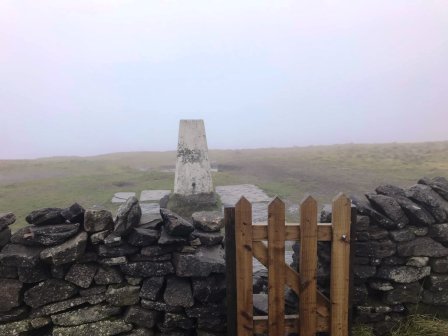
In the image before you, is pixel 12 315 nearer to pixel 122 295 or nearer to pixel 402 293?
pixel 122 295

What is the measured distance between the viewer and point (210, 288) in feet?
15.0

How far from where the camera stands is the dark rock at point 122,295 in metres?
4.60

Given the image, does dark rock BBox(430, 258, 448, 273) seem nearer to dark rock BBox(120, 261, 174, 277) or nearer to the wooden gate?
the wooden gate

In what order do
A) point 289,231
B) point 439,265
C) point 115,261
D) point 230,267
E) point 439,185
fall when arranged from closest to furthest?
point 289,231
point 230,267
point 115,261
point 439,265
point 439,185

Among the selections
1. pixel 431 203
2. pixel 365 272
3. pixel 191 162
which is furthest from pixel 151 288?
pixel 191 162

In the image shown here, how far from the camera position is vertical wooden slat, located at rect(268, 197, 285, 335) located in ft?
12.9

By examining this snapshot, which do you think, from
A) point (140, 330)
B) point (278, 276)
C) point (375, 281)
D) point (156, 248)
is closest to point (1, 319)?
point (140, 330)

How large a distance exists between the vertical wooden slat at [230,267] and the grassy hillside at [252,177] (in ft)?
29.5

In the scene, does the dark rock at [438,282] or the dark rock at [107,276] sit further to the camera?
the dark rock at [438,282]

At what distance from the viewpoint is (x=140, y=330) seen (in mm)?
4664

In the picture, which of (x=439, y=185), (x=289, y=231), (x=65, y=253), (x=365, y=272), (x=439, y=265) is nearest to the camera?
(x=289, y=231)

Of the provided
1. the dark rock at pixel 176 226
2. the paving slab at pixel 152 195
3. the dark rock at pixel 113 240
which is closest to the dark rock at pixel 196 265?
the dark rock at pixel 176 226

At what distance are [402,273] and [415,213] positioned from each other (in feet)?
2.60

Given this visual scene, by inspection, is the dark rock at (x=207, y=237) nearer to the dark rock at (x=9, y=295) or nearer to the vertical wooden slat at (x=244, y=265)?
the vertical wooden slat at (x=244, y=265)
